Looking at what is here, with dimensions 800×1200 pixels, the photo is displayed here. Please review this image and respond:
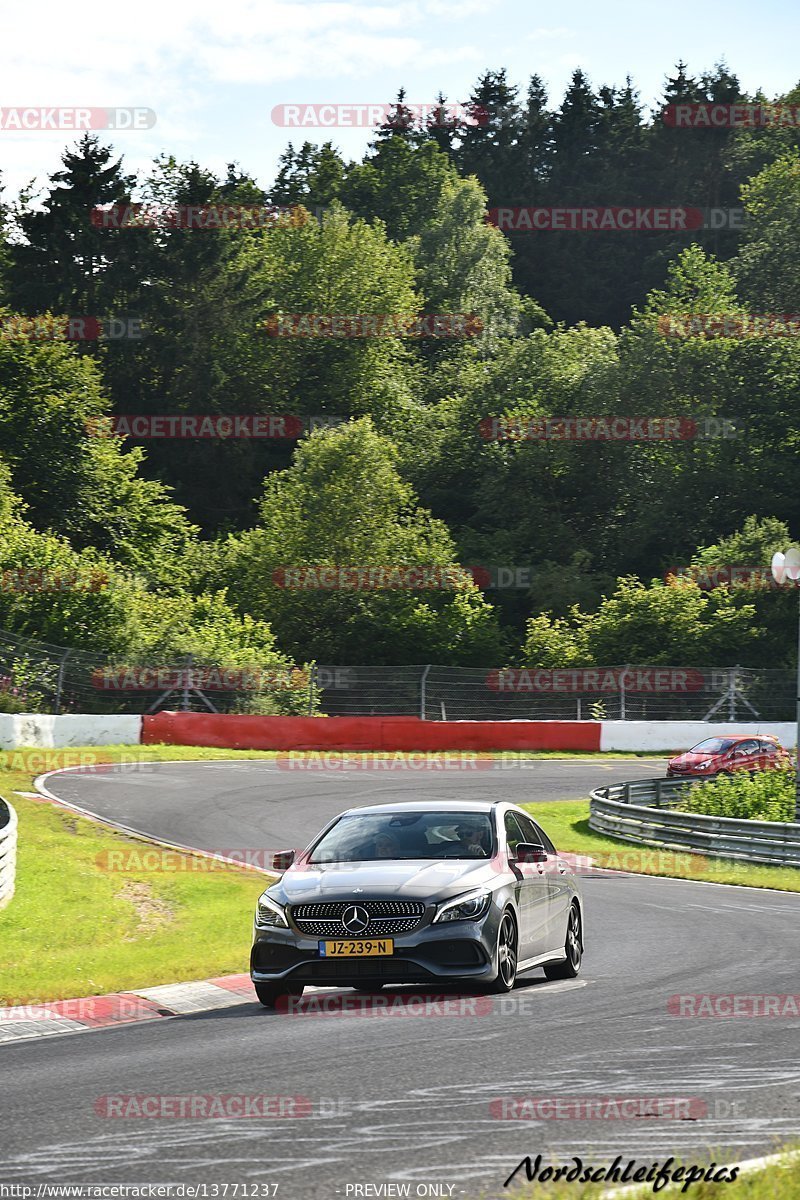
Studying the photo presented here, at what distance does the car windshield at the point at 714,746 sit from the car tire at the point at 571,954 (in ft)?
74.3

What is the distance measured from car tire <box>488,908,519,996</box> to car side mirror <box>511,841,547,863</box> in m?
0.69

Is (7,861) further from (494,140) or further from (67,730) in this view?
(494,140)

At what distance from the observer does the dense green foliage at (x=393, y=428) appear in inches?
2175

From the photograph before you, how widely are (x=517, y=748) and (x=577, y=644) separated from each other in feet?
47.3

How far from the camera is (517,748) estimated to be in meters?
41.2

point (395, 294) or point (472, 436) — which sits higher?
point (395, 294)

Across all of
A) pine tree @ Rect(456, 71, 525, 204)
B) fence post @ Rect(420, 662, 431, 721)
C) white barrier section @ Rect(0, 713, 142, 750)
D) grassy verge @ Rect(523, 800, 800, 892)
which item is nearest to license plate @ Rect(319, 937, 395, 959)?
grassy verge @ Rect(523, 800, 800, 892)

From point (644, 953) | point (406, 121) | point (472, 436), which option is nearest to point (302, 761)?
point (644, 953)

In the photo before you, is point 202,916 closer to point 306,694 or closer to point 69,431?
point 306,694

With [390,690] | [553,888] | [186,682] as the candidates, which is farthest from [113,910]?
[390,690]

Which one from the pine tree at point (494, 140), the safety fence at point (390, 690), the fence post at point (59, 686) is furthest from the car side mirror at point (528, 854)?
the pine tree at point (494, 140)

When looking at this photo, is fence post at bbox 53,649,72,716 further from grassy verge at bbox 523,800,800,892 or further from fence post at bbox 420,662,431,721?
grassy verge at bbox 523,800,800,892

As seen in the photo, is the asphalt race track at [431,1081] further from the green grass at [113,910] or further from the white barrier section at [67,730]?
the white barrier section at [67,730]

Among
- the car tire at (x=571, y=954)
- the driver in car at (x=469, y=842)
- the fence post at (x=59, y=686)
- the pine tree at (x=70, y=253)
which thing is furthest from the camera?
the pine tree at (x=70, y=253)
